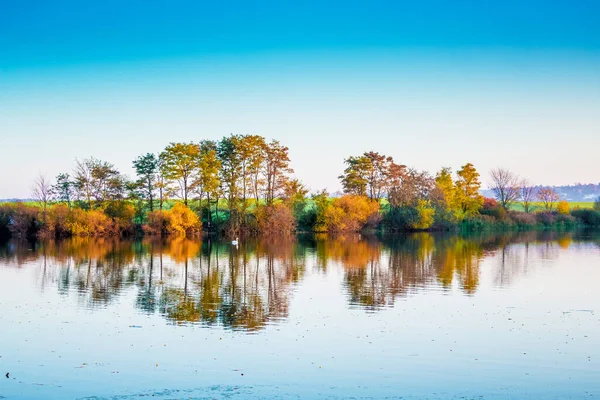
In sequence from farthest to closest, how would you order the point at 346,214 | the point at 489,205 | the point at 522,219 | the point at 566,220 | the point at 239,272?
the point at 566,220
the point at 489,205
the point at 522,219
the point at 346,214
the point at 239,272

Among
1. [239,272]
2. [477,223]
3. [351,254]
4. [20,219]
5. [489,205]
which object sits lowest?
[239,272]

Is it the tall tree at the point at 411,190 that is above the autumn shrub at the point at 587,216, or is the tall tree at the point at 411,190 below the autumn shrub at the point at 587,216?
above

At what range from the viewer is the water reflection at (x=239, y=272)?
24.2 meters

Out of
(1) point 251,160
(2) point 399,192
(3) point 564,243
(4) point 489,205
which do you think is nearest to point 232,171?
(1) point 251,160

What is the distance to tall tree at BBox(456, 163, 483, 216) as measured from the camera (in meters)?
95.1

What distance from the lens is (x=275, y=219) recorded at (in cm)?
7612

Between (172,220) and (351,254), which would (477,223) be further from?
(351,254)

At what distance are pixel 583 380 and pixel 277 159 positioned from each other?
63239 mm

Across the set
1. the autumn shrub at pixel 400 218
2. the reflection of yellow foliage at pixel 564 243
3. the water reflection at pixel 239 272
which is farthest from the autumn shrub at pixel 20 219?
the reflection of yellow foliage at pixel 564 243

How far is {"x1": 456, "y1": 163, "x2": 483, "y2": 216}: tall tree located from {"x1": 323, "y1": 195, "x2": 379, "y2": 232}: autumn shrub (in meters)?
20.5

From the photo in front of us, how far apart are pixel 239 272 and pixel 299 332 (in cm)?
1655

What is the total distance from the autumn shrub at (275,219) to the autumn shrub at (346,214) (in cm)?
632

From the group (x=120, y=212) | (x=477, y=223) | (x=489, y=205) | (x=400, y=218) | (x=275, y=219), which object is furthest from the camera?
(x=489, y=205)

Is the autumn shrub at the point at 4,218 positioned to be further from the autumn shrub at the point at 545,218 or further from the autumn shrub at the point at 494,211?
the autumn shrub at the point at 545,218
